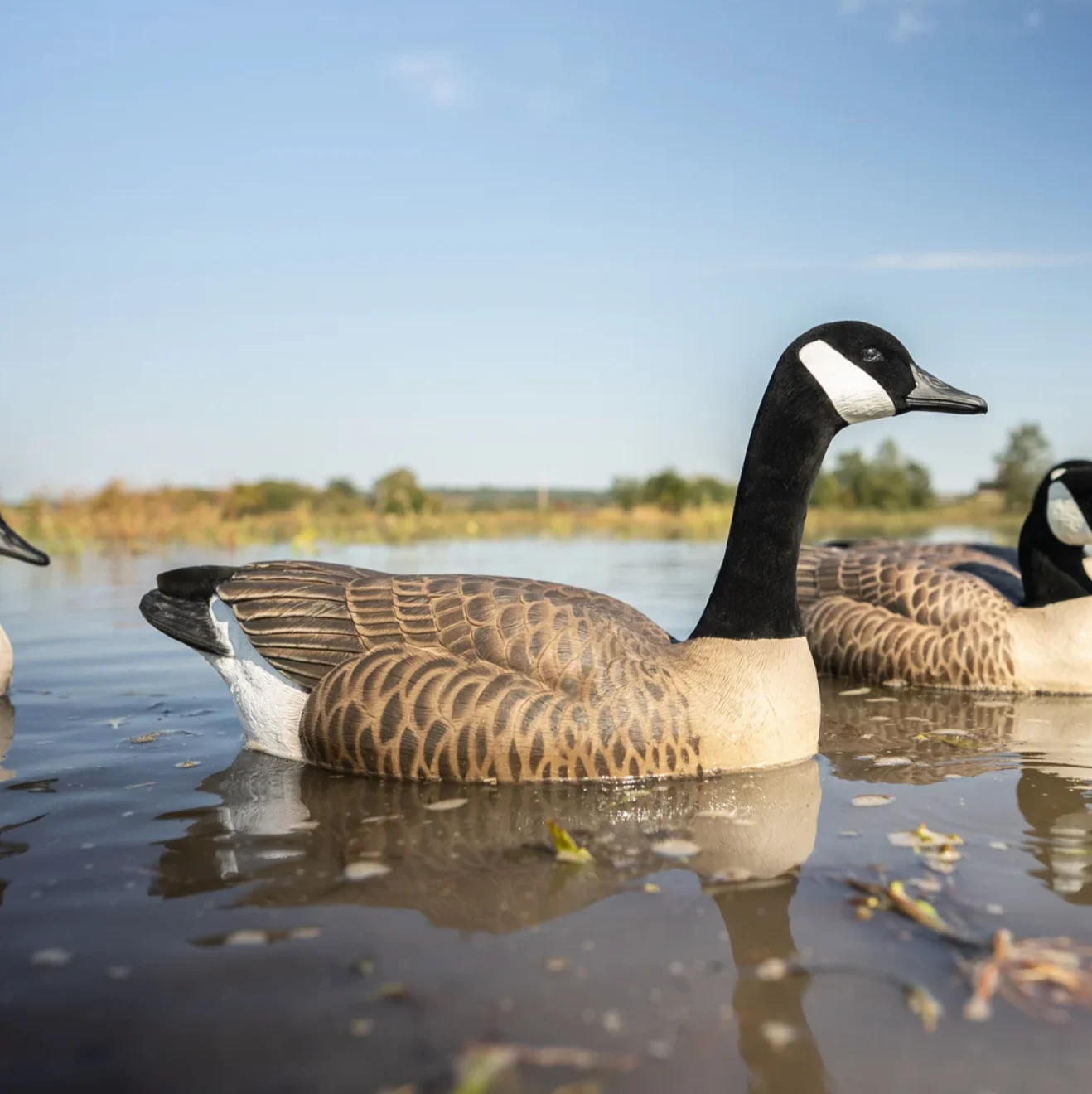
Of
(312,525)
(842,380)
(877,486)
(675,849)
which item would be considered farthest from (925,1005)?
(877,486)

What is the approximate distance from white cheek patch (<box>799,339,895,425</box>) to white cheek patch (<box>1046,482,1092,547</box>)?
4326 millimetres

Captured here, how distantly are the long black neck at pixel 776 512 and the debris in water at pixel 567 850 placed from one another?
1.97m

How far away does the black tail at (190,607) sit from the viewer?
22.5 feet

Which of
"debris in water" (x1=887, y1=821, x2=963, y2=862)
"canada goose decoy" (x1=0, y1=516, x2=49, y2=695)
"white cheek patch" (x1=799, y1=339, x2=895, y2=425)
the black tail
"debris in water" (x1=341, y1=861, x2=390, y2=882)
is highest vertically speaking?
"white cheek patch" (x1=799, y1=339, x2=895, y2=425)

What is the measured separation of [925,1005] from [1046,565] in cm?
746

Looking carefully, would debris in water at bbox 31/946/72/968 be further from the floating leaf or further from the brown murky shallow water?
the floating leaf

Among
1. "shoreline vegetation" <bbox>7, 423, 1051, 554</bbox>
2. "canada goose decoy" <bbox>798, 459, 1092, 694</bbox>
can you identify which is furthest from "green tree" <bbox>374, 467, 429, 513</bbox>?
"canada goose decoy" <bbox>798, 459, 1092, 694</bbox>

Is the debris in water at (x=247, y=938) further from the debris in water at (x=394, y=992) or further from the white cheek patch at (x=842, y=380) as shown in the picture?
the white cheek patch at (x=842, y=380)

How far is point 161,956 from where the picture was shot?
3.89m

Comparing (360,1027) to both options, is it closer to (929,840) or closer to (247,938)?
(247,938)

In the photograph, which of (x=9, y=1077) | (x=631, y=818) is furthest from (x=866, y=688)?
(x=9, y=1077)

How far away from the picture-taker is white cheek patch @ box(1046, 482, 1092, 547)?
32.0 feet

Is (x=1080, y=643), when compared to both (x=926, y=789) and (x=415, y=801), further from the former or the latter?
(x=415, y=801)

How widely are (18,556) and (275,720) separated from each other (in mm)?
3269
